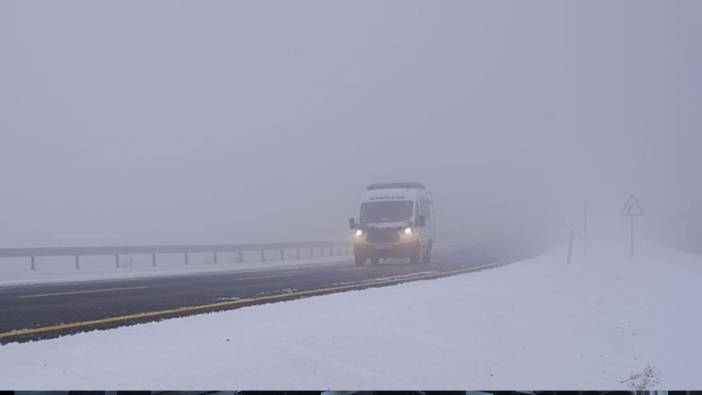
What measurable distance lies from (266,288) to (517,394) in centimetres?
1038

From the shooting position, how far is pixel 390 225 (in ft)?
90.2

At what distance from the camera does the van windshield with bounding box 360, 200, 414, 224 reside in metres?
27.9

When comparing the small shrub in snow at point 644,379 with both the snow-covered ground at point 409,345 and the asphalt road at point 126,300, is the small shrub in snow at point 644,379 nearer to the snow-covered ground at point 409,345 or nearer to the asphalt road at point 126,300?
the snow-covered ground at point 409,345

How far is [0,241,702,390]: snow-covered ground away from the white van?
31.5 feet

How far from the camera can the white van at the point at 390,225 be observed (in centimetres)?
2739

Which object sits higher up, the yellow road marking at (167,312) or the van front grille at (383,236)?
the yellow road marking at (167,312)

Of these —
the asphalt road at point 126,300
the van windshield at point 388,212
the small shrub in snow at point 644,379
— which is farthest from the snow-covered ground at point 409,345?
the van windshield at point 388,212

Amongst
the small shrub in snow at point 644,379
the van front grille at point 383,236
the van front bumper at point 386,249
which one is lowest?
the van front bumper at point 386,249

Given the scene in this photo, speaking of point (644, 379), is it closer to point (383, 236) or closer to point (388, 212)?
point (383, 236)

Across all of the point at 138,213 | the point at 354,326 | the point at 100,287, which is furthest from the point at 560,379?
the point at 138,213

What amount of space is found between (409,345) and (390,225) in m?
18.5

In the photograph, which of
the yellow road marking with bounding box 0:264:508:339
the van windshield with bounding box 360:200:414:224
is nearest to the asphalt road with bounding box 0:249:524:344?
the yellow road marking with bounding box 0:264:508:339

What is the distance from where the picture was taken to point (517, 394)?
221 inches

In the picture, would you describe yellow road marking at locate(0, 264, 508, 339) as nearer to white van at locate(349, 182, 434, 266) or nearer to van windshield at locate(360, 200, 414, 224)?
white van at locate(349, 182, 434, 266)
